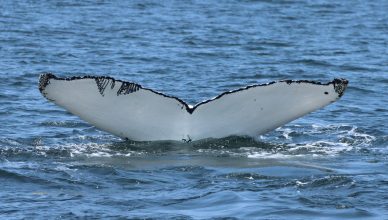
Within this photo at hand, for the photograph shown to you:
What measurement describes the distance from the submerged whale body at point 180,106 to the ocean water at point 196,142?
0.17 meters

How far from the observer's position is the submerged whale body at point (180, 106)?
12320mm

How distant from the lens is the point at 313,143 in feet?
45.1

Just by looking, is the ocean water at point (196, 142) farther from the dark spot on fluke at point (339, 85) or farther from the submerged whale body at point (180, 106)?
the dark spot on fluke at point (339, 85)

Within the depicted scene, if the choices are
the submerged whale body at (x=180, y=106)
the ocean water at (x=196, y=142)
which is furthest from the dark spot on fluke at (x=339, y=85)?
the ocean water at (x=196, y=142)

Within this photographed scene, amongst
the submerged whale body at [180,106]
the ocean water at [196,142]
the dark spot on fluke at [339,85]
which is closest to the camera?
the ocean water at [196,142]

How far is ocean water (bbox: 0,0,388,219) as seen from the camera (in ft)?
34.1

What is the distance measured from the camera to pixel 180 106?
41.1ft

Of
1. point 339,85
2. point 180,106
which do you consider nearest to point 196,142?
point 180,106

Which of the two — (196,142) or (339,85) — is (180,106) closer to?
(196,142)

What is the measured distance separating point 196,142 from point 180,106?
1.89 feet

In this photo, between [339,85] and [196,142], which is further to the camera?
[196,142]

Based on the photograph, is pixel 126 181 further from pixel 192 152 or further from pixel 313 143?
pixel 313 143

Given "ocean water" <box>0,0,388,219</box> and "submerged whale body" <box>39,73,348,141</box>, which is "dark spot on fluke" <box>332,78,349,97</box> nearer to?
"submerged whale body" <box>39,73,348,141</box>

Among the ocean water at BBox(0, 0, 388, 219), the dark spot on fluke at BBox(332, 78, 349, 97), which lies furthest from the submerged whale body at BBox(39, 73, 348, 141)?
the ocean water at BBox(0, 0, 388, 219)
